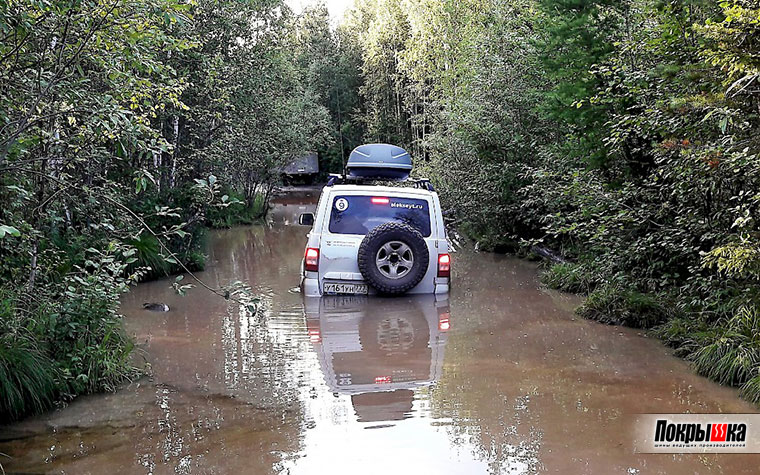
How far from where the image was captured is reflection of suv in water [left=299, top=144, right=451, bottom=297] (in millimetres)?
10305

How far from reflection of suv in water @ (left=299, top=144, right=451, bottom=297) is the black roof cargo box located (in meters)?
2.94

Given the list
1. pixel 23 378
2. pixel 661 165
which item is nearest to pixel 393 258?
pixel 661 165

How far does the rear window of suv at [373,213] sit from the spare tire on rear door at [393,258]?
0.27m

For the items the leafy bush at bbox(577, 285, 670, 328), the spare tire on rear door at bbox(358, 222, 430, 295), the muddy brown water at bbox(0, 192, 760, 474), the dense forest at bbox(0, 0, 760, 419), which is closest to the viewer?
the muddy brown water at bbox(0, 192, 760, 474)

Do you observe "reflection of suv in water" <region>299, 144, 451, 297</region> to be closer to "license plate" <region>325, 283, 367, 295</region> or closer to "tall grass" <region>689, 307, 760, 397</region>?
"license plate" <region>325, 283, 367, 295</region>

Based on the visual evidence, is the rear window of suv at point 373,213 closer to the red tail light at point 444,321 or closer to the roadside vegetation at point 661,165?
the red tail light at point 444,321

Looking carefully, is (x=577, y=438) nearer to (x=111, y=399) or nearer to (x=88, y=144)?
(x=111, y=399)

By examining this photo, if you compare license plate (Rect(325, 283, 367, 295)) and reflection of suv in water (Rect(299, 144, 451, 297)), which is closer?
reflection of suv in water (Rect(299, 144, 451, 297))

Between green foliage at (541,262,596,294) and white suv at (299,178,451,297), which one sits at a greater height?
white suv at (299,178,451,297)

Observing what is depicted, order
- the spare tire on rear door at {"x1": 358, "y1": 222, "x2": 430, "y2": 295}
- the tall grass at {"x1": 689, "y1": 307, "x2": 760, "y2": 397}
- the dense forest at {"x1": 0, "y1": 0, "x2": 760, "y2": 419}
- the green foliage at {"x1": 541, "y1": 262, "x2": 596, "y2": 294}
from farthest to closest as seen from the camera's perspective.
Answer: the green foliage at {"x1": 541, "y1": 262, "x2": 596, "y2": 294} → the spare tire on rear door at {"x1": 358, "y1": 222, "x2": 430, "y2": 295} → the tall grass at {"x1": 689, "y1": 307, "x2": 760, "y2": 397} → the dense forest at {"x1": 0, "y1": 0, "x2": 760, "y2": 419}

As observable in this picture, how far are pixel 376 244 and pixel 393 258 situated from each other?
0.37 metres

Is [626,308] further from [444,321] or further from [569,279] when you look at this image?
[569,279]

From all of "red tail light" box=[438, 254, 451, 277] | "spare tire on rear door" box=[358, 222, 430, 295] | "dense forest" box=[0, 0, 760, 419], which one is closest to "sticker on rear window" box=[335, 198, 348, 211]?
"spare tire on rear door" box=[358, 222, 430, 295]

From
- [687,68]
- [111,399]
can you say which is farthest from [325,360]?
[687,68]
